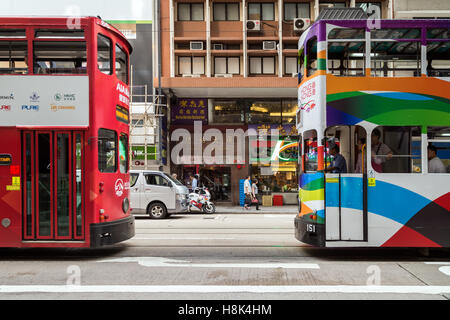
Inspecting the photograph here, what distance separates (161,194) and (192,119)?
8930 millimetres

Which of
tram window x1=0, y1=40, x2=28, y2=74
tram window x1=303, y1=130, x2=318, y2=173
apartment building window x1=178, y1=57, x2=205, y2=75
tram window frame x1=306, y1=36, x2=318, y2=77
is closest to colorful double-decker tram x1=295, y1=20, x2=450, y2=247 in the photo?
tram window x1=303, y1=130, x2=318, y2=173

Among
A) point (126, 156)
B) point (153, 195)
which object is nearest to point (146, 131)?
point (153, 195)

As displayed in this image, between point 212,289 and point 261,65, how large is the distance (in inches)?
802

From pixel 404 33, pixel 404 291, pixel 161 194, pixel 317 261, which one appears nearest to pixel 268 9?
pixel 161 194

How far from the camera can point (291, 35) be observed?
2419cm

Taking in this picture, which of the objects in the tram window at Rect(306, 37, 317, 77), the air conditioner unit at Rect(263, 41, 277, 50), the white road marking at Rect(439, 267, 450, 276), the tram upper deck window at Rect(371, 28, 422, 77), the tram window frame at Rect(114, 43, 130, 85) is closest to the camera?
the white road marking at Rect(439, 267, 450, 276)

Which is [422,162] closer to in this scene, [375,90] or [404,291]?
[375,90]

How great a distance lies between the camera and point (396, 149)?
733 centimetres

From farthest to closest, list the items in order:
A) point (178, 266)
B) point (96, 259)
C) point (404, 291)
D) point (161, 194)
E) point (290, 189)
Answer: point (290, 189) < point (161, 194) < point (96, 259) < point (178, 266) < point (404, 291)

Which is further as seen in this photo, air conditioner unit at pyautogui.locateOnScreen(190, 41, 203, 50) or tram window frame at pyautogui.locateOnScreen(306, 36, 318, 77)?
air conditioner unit at pyautogui.locateOnScreen(190, 41, 203, 50)

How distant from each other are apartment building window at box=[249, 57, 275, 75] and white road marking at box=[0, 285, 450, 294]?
1997 centimetres

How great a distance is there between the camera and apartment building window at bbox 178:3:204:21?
2427 cm

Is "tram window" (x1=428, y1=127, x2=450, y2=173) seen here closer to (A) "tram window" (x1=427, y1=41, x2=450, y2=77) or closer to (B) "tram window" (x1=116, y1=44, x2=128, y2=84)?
(A) "tram window" (x1=427, y1=41, x2=450, y2=77)

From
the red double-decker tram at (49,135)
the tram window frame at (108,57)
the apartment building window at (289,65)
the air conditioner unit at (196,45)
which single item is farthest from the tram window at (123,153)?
the apartment building window at (289,65)
